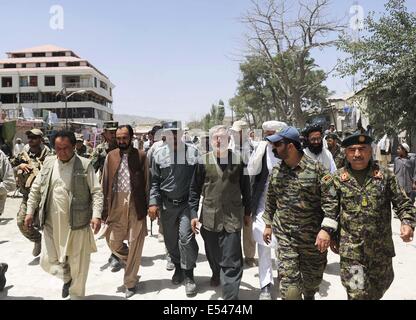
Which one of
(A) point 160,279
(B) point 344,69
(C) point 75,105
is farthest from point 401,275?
(C) point 75,105

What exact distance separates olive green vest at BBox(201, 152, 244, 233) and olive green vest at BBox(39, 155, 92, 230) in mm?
1191

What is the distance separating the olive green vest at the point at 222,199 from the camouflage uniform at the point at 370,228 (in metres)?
1.25

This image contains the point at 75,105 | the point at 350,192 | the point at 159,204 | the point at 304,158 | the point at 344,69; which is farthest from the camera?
the point at 75,105

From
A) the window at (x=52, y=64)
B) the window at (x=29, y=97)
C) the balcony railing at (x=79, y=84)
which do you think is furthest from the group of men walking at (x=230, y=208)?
the window at (x=52, y=64)

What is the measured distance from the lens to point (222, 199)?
4.03 metres

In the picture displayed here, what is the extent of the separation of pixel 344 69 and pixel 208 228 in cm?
1322

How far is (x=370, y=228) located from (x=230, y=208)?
1481mm

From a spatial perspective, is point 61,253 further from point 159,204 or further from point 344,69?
point 344,69

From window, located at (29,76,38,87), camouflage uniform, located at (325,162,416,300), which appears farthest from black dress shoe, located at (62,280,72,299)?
window, located at (29,76,38,87)

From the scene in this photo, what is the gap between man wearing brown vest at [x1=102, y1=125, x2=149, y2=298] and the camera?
14.6ft

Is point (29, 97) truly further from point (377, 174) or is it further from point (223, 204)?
point (377, 174)

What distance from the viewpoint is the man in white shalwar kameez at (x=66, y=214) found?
3898 mm

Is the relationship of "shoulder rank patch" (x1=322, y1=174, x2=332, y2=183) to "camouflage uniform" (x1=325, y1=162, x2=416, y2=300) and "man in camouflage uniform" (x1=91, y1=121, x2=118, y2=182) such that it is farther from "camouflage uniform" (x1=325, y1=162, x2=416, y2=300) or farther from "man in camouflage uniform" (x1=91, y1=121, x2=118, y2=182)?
"man in camouflage uniform" (x1=91, y1=121, x2=118, y2=182)

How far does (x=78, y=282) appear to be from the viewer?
13.1 feet
